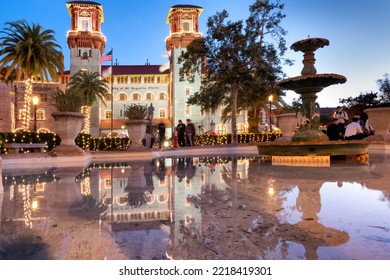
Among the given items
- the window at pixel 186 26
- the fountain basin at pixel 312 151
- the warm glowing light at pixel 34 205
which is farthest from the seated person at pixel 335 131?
the window at pixel 186 26

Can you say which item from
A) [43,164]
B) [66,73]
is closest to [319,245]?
[43,164]

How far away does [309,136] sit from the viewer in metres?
9.45

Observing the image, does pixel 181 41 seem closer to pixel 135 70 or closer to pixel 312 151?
pixel 135 70

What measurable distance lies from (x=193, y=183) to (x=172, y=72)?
50.0 m

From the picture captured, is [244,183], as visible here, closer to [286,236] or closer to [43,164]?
[286,236]

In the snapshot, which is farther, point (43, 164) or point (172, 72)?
point (172, 72)

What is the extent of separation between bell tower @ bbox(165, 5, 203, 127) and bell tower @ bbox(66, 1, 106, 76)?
41.8 ft

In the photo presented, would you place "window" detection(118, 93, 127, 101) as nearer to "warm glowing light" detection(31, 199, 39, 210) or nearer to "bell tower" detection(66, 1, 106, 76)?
"bell tower" detection(66, 1, 106, 76)

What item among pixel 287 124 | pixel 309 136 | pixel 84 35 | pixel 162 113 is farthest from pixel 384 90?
pixel 84 35

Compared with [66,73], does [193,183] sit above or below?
below

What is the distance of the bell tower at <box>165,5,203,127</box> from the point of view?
4953 centimetres

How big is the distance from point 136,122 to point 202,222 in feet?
36.0
